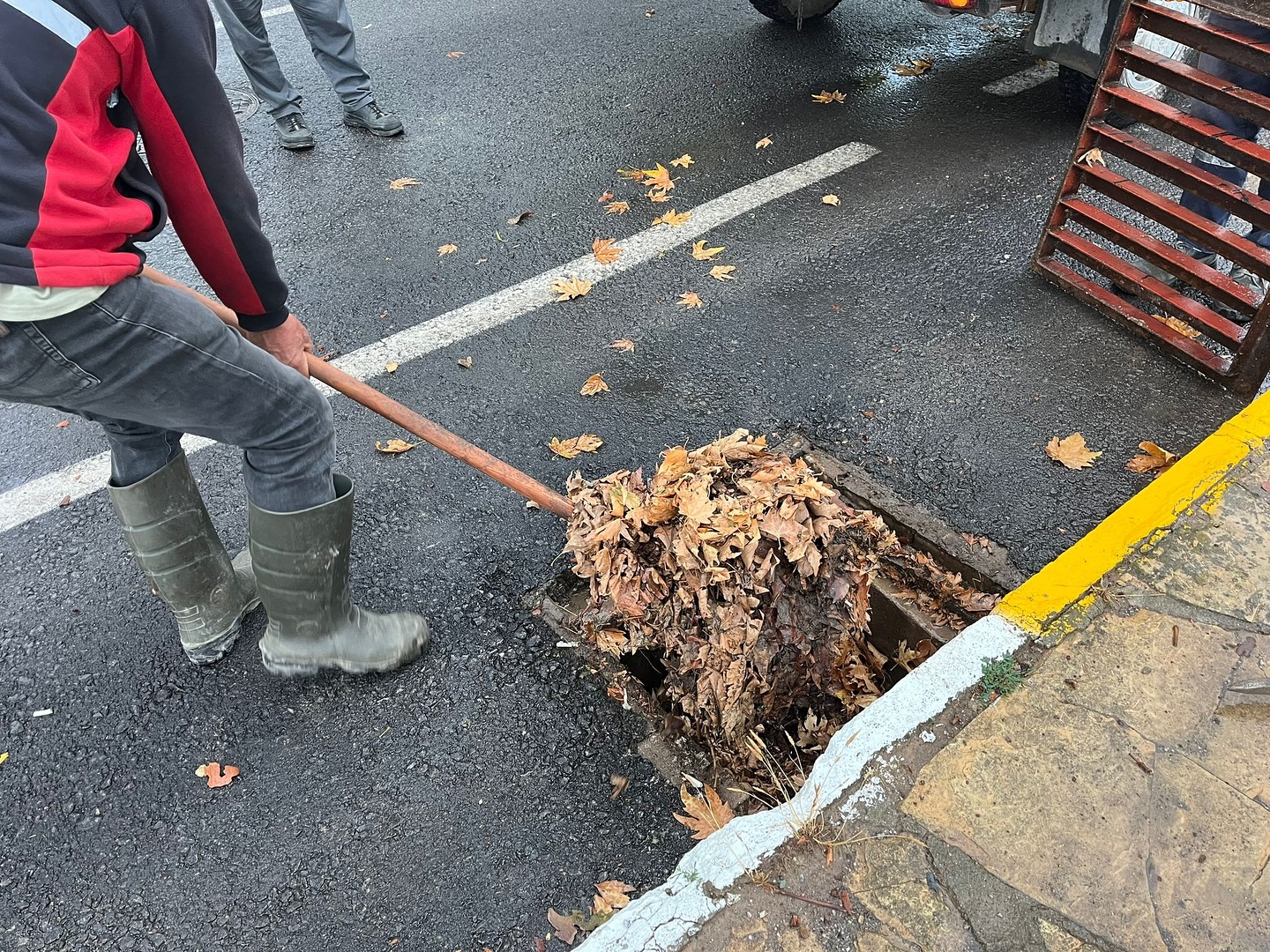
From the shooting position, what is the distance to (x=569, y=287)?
407 centimetres

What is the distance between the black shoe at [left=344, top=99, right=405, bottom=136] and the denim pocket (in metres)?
3.89

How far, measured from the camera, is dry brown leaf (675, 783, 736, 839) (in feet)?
7.36

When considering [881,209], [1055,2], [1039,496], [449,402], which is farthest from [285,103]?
[1039,496]

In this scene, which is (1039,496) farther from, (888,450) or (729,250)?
(729,250)

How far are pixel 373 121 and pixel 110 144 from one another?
12.8ft

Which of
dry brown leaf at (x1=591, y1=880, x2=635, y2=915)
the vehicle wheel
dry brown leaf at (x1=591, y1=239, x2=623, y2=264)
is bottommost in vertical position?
dry brown leaf at (x1=591, y1=880, x2=635, y2=915)

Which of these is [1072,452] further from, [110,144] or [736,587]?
[110,144]

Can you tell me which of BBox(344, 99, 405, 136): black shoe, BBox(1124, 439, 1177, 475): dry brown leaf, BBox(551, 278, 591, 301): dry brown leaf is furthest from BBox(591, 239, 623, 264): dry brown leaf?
BBox(1124, 439, 1177, 475): dry brown leaf

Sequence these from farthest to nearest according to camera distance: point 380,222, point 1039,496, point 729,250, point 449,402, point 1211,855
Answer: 1. point 380,222
2. point 729,250
3. point 449,402
4. point 1039,496
5. point 1211,855

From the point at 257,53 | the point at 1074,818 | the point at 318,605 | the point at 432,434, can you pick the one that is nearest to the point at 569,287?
the point at 432,434

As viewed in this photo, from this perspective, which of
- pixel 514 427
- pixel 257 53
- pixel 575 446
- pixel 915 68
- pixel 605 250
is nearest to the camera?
Answer: pixel 575 446

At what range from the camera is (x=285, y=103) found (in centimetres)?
526

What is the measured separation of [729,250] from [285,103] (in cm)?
290

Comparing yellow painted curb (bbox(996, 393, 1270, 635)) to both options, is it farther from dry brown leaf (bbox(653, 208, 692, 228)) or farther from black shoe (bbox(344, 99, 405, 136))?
black shoe (bbox(344, 99, 405, 136))
